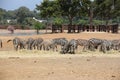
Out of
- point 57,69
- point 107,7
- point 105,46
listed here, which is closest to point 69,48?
point 105,46

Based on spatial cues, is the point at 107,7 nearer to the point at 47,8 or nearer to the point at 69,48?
the point at 47,8

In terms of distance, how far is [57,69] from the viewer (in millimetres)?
16875

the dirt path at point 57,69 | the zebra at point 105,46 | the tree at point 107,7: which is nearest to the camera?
the dirt path at point 57,69

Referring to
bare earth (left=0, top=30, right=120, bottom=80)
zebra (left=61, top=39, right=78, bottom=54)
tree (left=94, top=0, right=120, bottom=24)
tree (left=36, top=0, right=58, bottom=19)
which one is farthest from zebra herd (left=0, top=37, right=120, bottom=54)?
tree (left=94, top=0, right=120, bottom=24)

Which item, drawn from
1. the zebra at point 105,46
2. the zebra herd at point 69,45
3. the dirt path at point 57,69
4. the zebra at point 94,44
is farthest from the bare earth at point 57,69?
the zebra at point 94,44

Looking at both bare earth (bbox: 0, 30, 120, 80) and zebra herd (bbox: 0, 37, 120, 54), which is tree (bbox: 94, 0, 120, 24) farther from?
bare earth (bbox: 0, 30, 120, 80)

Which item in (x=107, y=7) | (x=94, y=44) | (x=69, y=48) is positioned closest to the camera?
(x=69, y=48)

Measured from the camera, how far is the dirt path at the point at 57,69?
586 inches

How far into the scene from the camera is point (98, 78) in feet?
48.1

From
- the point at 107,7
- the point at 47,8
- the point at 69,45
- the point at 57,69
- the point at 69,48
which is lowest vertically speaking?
the point at 57,69

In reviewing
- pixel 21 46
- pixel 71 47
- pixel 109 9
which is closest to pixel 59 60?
A: pixel 71 47

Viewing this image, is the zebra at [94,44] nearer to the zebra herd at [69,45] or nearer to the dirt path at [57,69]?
the zebra herd at [69,45]

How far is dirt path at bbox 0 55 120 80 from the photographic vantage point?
14.9 m

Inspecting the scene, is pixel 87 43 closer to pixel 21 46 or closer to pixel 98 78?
pixel 21 46
